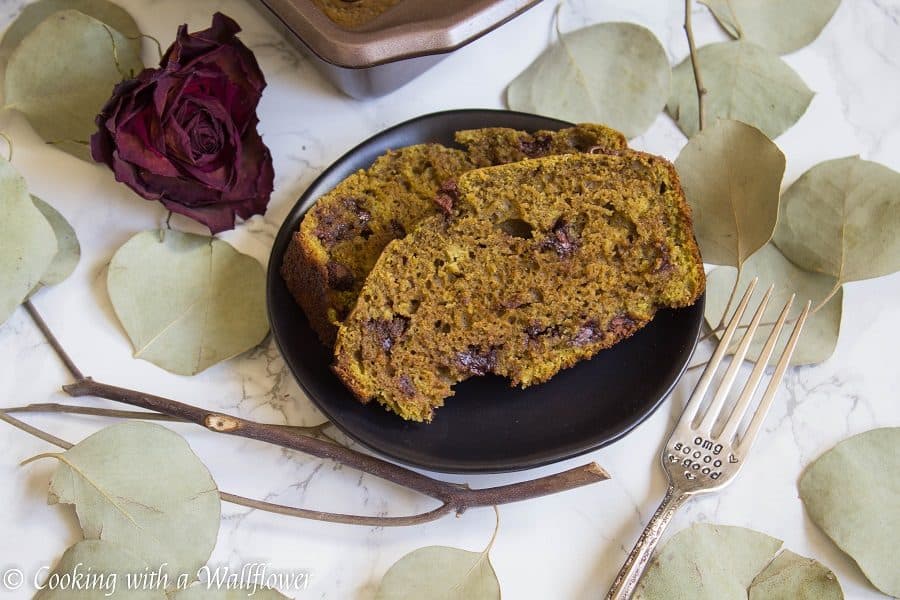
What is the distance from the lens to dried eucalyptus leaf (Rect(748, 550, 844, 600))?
144 cm

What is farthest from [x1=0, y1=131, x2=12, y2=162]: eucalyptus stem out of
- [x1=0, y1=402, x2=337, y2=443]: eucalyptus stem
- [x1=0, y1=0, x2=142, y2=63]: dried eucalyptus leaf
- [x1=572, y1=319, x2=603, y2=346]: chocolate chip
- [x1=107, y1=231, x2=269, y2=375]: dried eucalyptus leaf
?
[x1=572, y1=319, x2=603, y2=346]: chocolate chip

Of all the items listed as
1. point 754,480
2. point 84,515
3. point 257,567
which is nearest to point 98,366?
point 84,515

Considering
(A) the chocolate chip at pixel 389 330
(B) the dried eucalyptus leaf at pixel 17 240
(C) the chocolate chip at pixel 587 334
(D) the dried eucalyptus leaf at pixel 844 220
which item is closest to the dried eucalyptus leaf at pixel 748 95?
(D) the dried eucalyptus leaf at pixel 844 220

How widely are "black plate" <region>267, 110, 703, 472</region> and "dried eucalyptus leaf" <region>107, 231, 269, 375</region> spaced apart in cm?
10

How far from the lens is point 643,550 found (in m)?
1.43

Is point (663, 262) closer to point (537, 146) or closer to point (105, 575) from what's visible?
point (537, 146)

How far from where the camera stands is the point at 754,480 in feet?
5.04

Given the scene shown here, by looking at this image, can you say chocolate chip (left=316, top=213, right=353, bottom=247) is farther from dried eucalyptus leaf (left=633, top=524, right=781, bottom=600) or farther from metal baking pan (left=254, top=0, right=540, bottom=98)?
dried eucalyptus leaf (left=633, top=524, right=781, bottom=600)

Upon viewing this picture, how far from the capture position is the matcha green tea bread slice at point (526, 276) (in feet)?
4.60

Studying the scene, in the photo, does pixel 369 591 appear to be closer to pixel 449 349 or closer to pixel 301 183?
pixel 449 349

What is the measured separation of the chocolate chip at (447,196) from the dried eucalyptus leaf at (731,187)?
41cm

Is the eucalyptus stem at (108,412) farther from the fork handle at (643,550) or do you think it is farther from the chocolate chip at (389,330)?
the fork handle at (643,550)

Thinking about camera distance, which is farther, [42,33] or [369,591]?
[42,33]

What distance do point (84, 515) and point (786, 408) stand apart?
1.18 meters
